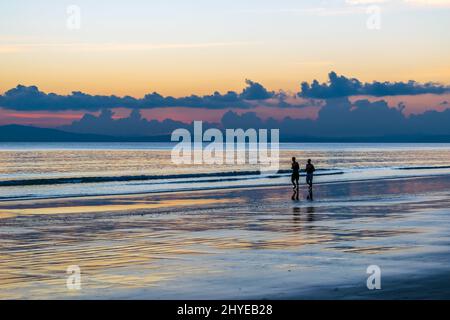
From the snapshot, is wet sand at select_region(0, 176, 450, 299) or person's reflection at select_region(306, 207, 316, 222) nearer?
wet sand at select_region(0, 176, 450, 299)

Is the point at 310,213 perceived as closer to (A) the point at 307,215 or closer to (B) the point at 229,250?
(A) the point at 307,215

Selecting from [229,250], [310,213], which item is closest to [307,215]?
[310,213]

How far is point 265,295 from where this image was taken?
575 inches

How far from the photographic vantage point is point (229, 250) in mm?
21062

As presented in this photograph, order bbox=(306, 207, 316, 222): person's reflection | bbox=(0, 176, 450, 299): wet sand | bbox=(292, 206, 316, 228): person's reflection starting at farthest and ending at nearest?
bbox=(306, 207, 316, 222): person's reflection → bbox=(292, 206, 316, 228): person's reflection → bbox=(0, 176, 450, 299): wet sand

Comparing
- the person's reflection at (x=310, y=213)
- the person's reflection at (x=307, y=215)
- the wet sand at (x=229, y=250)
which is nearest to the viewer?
the wet sand at (x=229, y=250)

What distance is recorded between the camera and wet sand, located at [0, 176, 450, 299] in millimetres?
15281

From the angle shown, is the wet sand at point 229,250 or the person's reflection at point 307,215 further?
the person's reflection at point 307,215

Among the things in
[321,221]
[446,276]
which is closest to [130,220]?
[321,221]

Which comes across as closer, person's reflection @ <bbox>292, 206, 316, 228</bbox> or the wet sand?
the wet sand

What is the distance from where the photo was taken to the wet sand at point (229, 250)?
15.3 meters

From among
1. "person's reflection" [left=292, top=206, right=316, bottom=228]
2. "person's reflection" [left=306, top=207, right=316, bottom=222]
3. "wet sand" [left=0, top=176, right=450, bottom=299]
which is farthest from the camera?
"person's reflection" [left=306, top=207, right=316, bottom=222]

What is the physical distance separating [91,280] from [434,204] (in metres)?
24.2
